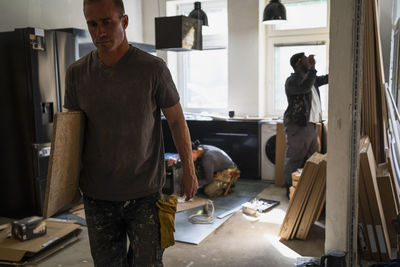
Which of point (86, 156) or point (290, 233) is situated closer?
point (86, 156)

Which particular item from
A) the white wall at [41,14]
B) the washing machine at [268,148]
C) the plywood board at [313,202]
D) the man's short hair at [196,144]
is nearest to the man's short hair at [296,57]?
the washing machine at [268,148]

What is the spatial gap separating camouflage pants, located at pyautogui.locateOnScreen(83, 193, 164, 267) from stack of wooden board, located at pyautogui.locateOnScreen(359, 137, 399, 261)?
1916 mm

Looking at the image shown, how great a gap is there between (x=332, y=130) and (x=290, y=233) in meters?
1.18

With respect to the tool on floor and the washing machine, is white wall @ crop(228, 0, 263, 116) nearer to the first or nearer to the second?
the washing machine

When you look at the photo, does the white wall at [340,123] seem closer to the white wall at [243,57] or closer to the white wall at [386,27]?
the white wall at [386,27]

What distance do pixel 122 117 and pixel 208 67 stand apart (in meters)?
5.02

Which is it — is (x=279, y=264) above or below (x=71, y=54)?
below

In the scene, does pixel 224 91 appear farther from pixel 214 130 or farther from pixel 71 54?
pixel 71 54

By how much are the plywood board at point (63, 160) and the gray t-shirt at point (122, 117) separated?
0.20 feet

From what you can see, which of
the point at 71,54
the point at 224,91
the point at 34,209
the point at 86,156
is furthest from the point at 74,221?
the point at 224,91

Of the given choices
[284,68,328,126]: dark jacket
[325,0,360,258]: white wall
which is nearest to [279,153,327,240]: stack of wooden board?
[325,0,360,258]: white wall

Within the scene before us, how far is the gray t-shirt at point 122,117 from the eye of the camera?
181cm

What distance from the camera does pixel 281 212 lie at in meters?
4.40

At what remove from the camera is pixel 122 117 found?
1806 millimetres
